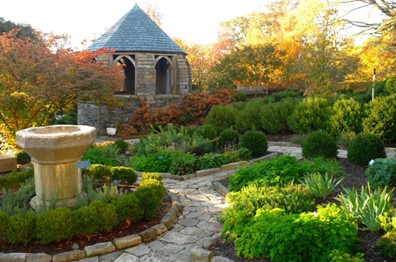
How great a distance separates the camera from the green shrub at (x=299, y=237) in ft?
11.7

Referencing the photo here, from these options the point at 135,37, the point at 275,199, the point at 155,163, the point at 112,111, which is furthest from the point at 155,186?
the point at 135,37

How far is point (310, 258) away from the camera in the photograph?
11.7 feet

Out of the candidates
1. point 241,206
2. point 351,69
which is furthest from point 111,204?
point 351,69

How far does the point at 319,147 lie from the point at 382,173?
96.1 inches

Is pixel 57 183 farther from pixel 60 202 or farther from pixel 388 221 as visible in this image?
pixel 388 221

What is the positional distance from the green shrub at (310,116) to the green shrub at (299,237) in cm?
811

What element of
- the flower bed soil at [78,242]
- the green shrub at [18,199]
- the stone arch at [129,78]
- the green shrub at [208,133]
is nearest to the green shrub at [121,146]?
the green shrub at [208,133]

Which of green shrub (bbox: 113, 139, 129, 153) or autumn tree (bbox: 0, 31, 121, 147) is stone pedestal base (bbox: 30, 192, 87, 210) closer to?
autumn tree (bbox: 0, 31, 121, 147)

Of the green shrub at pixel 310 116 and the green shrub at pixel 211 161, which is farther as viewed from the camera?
the green shrub at pixel 310 116

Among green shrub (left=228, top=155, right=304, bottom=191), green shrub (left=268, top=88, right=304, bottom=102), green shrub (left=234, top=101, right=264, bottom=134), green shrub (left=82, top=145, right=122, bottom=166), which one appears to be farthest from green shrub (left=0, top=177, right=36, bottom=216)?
green shrub (left=268, top=88, right=304, bottom=102)

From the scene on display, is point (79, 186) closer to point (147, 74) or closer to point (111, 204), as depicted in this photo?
point (111, 204)

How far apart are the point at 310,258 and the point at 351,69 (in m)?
15.9

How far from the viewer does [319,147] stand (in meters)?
8.23

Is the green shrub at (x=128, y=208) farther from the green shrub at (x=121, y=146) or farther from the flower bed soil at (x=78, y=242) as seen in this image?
the green shrub at (x=121, y=146)
